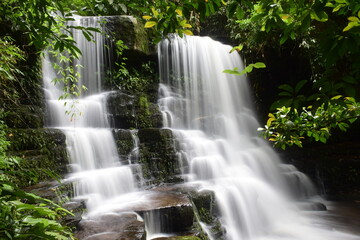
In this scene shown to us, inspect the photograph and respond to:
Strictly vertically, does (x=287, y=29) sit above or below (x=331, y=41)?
above

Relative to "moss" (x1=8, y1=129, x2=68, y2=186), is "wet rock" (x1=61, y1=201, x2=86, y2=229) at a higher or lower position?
lower

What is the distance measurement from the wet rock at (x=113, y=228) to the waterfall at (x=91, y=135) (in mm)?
854

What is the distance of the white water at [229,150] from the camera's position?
5590 mm

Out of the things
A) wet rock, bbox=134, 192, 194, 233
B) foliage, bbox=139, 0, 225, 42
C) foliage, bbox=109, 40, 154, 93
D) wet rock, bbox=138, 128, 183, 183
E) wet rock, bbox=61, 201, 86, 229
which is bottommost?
wet rock, bbox=134, 192, 194, 233

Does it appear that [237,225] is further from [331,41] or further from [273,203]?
[331,41]

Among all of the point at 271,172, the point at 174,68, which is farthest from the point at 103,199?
the point at 174,68

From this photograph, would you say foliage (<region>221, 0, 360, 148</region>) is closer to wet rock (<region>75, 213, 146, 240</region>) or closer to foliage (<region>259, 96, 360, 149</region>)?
foliage (<region>259, 96, 360, 149</region>)

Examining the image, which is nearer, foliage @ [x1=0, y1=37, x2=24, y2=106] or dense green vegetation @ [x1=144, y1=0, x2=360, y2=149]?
dense green vegetation @ [x1=144, y1=0, x2=360, y2=149]

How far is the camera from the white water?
559 cm

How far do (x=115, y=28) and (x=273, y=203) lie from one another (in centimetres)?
745

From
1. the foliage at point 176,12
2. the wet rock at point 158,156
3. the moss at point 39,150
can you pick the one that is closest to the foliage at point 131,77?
the wet rock at point 158,156

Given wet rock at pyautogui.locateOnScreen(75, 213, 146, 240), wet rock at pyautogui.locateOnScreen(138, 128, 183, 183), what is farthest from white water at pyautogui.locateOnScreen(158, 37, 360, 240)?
wet rock at pyautogui.locateOnScreen(75, 213, 146, 240)

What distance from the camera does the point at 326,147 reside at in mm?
9398

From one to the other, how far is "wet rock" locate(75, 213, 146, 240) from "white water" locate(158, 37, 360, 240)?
86.5 inches
